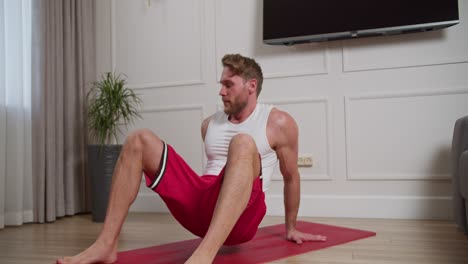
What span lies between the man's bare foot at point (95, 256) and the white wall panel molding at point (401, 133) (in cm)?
187

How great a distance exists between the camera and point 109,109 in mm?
3441

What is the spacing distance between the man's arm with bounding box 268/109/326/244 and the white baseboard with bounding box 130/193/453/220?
100 centimetres

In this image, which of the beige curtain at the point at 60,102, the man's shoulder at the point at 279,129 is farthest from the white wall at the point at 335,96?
the man's shoulder at the point at 279,129

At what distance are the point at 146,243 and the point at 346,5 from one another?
2.00m

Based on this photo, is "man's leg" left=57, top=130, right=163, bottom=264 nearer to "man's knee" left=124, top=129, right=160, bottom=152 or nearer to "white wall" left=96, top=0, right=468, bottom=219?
"man's knee" left=124, top=129, right=160, bottom=152

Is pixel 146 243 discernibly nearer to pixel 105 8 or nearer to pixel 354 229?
pixel 354 229

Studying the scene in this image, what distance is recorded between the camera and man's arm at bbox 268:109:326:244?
2.02 m

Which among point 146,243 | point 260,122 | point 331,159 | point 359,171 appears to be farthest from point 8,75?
point 359,171

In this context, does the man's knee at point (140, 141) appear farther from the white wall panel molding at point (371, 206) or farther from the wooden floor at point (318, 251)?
the white wall panel molding at point (371, 206)

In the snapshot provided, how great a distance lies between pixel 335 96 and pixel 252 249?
149 centimetres

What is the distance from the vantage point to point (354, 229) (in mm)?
2553

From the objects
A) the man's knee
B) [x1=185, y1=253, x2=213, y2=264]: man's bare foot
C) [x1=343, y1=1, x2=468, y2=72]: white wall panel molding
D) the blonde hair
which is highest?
[x1=343, y1=1, x2=468, y2=72]: white wall panel molding

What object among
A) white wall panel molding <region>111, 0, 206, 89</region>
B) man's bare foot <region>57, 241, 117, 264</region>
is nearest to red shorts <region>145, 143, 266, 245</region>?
man's bare foot <region>57, 241, 117, 264</region>

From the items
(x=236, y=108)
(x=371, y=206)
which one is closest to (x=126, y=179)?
(x=236, y=108)
